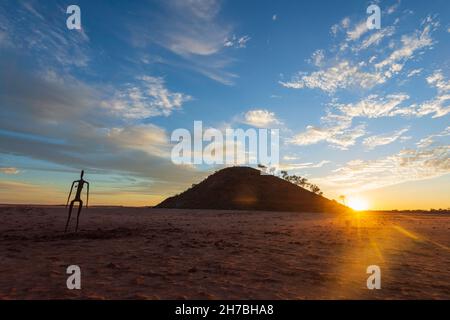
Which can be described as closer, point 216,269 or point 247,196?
point 216,269

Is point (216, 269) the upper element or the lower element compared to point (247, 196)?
lower

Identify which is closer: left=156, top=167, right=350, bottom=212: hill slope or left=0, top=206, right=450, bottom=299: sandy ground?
left=0, top=206, right=450, bottom=299: sandy ground

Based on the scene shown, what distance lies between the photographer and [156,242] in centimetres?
1534

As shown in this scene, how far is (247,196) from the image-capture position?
254 ft

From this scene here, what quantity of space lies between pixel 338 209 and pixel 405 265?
241ft

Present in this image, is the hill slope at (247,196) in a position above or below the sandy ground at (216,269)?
above

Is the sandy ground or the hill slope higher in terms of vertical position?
the hill slope

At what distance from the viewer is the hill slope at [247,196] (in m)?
74.5

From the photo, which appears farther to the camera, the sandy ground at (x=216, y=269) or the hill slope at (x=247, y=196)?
the hill slope at (x=247, y=196)

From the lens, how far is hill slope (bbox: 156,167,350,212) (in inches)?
2933
